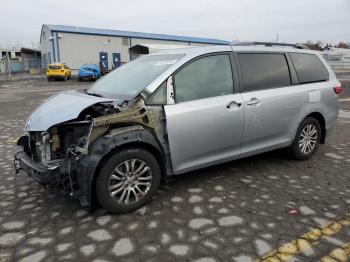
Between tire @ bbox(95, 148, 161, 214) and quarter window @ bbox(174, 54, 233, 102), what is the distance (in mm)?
802

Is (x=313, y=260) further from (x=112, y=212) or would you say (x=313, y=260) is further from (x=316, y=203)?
(x=112, y=212)

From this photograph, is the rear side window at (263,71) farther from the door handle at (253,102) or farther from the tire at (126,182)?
the tire at (126,182)

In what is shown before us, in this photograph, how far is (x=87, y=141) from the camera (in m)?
3.49

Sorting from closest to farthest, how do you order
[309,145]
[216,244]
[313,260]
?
[313,260], [216,244], [309,145]

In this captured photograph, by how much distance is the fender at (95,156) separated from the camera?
3.45m

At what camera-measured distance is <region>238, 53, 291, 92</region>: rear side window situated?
4.61 m

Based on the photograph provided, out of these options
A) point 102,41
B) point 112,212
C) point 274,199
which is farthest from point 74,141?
point 102,41

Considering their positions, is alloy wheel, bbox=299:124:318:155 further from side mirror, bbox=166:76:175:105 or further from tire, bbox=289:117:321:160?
side mirror, bbox=166:76:175:105

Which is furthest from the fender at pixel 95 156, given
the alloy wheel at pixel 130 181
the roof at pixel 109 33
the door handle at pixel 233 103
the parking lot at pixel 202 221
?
the roof at pixel 109 33

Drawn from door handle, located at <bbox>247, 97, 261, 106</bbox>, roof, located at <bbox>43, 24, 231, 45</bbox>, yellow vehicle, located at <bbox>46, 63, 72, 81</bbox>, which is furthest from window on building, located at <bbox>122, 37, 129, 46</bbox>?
door handle, located at <bbox>247, 97, 261, 106</bbox>

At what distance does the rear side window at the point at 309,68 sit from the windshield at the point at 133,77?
204cm

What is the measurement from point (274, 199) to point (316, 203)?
1.52 ft

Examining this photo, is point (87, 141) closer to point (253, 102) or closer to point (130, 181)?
point (130, 181)

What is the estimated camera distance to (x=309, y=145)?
218 inches
